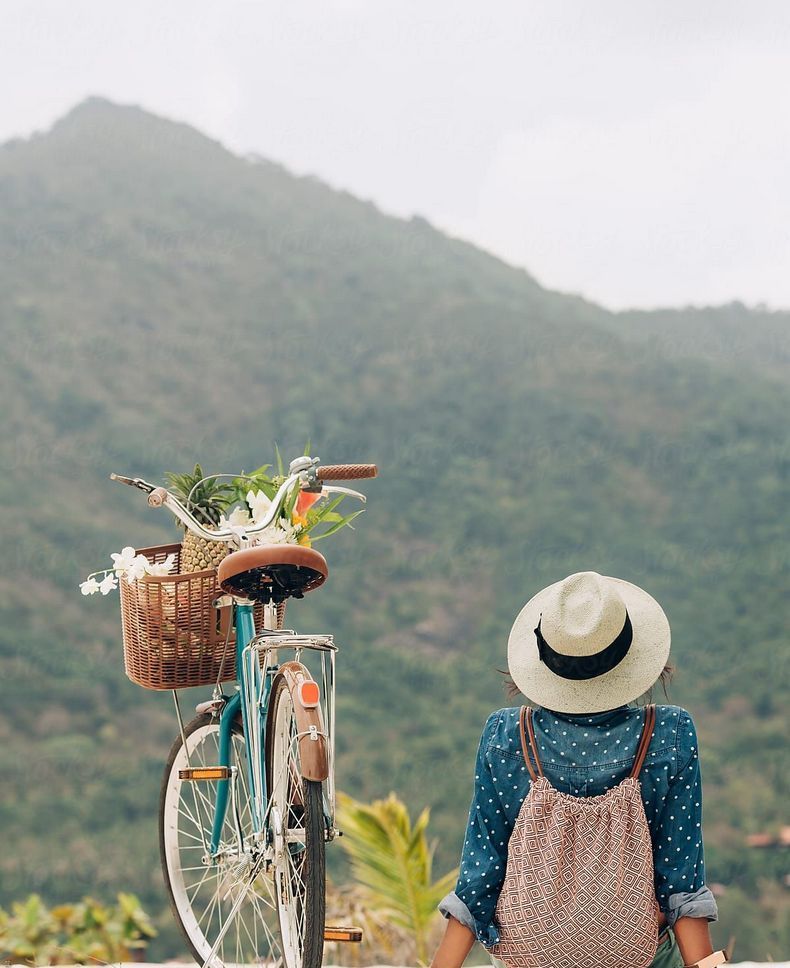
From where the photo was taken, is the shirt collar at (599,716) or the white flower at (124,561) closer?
the shirt collar at (599,716)

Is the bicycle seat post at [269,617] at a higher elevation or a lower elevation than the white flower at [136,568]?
lower

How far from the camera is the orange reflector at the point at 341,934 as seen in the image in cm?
266

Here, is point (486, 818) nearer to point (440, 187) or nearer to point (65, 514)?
point (65, 514)

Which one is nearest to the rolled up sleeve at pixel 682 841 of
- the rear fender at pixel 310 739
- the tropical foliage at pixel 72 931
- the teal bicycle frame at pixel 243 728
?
the rear fender at pixel 310 739

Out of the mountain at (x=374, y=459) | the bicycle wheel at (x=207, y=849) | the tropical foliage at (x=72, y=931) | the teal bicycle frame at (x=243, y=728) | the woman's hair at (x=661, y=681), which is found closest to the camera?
the woman's hair at (x=661, y=681)

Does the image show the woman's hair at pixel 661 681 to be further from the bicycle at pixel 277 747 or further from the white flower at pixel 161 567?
the white flower at pixel 161 567

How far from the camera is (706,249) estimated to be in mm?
28734

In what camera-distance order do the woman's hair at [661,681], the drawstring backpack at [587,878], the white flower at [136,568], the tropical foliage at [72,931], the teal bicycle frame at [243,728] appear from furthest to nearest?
1. the tropical foliage at [72,931]
2. the white flower at [136,568]
3. the teal bicycle frame at [243,728]
4. the woman's hair at [661,681]
5. the drawstring backpack at [587,878]

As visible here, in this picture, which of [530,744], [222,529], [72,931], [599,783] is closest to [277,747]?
[222,529]

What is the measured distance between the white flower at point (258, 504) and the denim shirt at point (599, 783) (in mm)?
1057

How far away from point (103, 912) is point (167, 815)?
2.59 meters

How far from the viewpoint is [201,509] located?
3215 mm

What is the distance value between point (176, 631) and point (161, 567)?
17 centimetres

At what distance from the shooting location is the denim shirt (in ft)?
6.95
